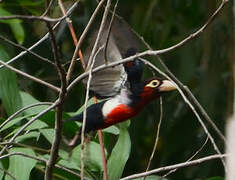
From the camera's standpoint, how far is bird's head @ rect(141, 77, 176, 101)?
7.06 feet

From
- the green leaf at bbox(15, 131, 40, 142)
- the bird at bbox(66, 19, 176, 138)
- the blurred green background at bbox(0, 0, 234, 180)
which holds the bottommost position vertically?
the blurred green background at bbox(0, 0, 234, 180)

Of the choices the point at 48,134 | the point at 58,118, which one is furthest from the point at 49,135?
the point at 58,118

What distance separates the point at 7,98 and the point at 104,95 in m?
0.56

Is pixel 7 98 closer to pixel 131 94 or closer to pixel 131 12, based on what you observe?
pixel 131 94

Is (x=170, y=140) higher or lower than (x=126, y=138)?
lower

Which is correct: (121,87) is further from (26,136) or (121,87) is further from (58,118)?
(58,118)

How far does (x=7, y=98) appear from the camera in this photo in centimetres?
273

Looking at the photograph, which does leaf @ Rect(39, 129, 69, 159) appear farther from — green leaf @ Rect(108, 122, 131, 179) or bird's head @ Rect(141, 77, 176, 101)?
bird's head @ Rect(141, 77, 176, 101)

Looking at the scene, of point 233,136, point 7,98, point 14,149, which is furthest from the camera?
point 7,98

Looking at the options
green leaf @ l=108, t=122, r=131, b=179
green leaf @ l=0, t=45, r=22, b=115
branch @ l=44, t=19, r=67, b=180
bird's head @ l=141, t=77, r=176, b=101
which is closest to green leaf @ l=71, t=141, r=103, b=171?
green leaf @ l=108, t=122, r=131, b=179

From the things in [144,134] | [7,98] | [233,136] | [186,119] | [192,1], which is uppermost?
[233,136]

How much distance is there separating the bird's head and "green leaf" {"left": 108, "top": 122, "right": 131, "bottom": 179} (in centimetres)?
26

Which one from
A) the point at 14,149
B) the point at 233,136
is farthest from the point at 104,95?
the point at 233,136

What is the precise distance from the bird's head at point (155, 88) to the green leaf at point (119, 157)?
0.26 meters
